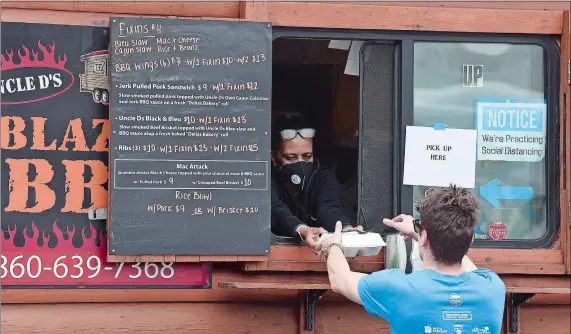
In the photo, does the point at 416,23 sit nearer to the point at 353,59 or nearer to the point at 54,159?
the point at 353,59

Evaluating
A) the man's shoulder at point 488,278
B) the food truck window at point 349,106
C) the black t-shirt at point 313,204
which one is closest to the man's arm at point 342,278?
the man's shoulder at point 488,278

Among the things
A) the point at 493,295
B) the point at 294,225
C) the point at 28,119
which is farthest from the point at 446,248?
the point at 28,119

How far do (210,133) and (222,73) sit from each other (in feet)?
1.03

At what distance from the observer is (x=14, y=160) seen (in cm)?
603

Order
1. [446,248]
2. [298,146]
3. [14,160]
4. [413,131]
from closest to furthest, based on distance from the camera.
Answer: [446,248] → [14,160] → [413,131] → [298,146]

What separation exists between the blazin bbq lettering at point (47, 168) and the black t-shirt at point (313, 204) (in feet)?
3.18

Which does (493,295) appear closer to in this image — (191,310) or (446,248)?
(446,248)

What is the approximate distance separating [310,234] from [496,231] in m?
1.09

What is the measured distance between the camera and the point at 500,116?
6531 millimetres

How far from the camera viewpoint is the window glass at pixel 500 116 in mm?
6508

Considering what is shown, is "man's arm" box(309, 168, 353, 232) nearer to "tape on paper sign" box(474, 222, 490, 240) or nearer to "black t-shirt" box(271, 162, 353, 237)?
"black t-shirt" box(271, 162, 353, 237)

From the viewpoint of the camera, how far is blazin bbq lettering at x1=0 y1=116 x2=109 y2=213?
6027mm

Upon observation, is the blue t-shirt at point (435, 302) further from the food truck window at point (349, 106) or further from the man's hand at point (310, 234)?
the food truck window at point (349, 106)

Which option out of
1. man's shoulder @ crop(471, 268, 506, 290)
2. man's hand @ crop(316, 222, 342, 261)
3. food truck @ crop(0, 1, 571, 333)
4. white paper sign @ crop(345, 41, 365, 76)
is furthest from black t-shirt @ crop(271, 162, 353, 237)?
man's shoulder @ crop(471, 268, 506, 290)
